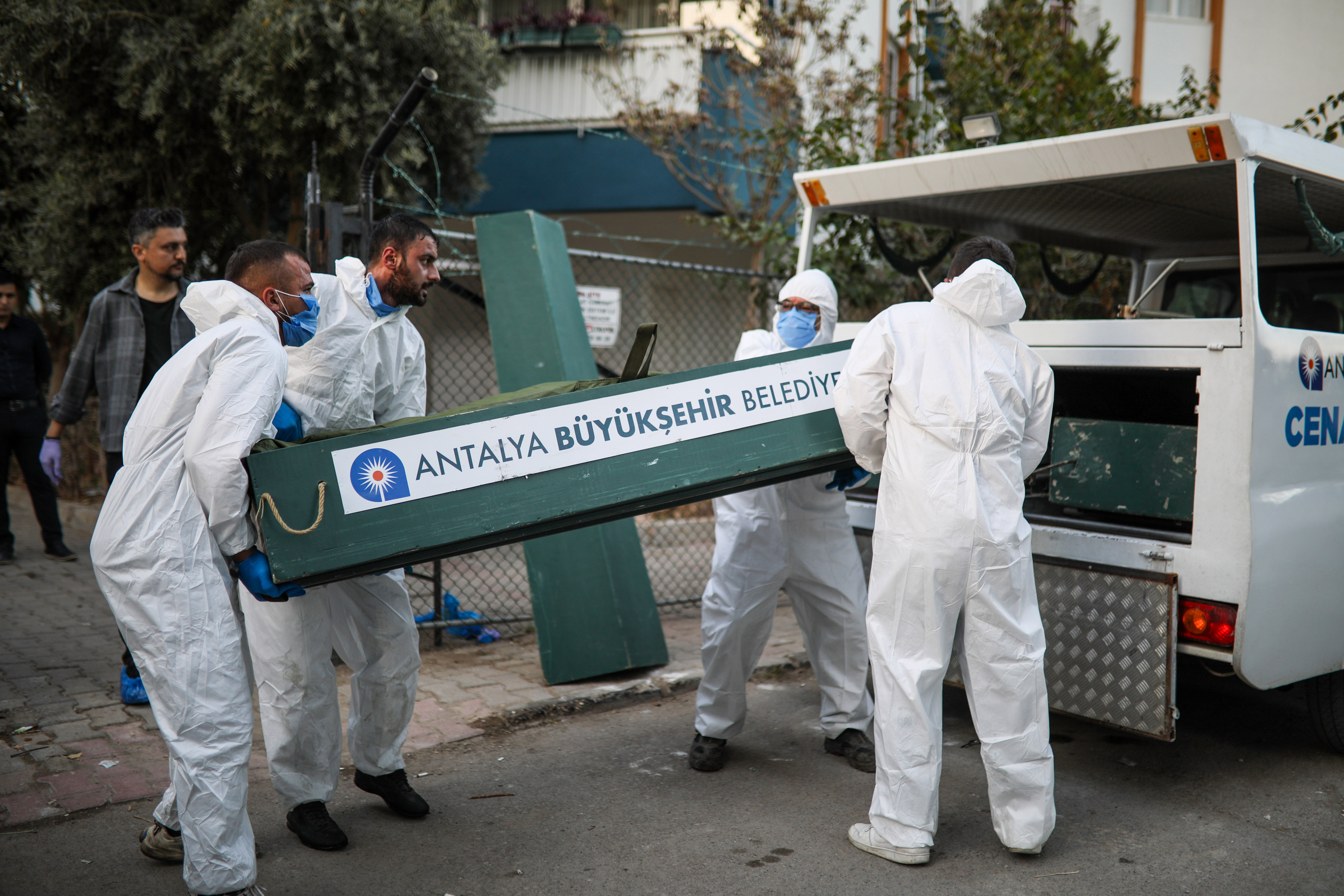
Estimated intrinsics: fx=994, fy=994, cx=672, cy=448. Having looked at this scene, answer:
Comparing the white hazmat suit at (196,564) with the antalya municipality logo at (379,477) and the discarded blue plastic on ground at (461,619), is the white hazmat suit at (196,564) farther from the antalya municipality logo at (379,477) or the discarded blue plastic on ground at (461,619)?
the discarded blue plastic on ground at (461,619)

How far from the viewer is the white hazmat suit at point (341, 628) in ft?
9.43

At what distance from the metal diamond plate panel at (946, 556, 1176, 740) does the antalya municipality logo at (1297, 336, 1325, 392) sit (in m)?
0.85

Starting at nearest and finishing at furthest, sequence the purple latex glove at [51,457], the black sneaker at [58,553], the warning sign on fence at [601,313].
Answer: the purple latex glove at [51,457] → the warning sign on fence at [601,313] → the black sneaker at [58,553]

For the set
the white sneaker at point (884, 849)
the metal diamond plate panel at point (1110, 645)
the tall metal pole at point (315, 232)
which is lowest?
the white sneaker at point (884, 849)

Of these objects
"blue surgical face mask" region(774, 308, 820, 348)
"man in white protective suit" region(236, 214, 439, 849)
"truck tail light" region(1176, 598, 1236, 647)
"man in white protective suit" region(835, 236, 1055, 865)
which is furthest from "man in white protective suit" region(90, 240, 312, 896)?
"truck tail light" region(1176, 598, 1236, 647)

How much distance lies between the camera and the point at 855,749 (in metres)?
3.66

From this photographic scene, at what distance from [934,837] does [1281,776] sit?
5.13 feet

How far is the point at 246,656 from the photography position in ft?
8.55

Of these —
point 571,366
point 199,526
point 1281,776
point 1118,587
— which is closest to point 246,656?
point 199,526

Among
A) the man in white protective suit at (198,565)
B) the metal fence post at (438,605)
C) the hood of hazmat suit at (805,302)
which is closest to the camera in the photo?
the man in white protective suit at (198,565)

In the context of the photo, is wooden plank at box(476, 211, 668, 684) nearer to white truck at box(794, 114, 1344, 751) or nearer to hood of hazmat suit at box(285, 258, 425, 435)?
white truck at box(794, 114, 1344, 751)

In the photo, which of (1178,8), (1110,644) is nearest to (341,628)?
(1110,644)

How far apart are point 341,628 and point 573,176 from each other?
24.9 feet

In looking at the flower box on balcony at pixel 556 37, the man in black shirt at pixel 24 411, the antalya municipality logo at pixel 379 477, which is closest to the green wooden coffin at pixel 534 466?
the antalya municipality logo at pixel 379 477
